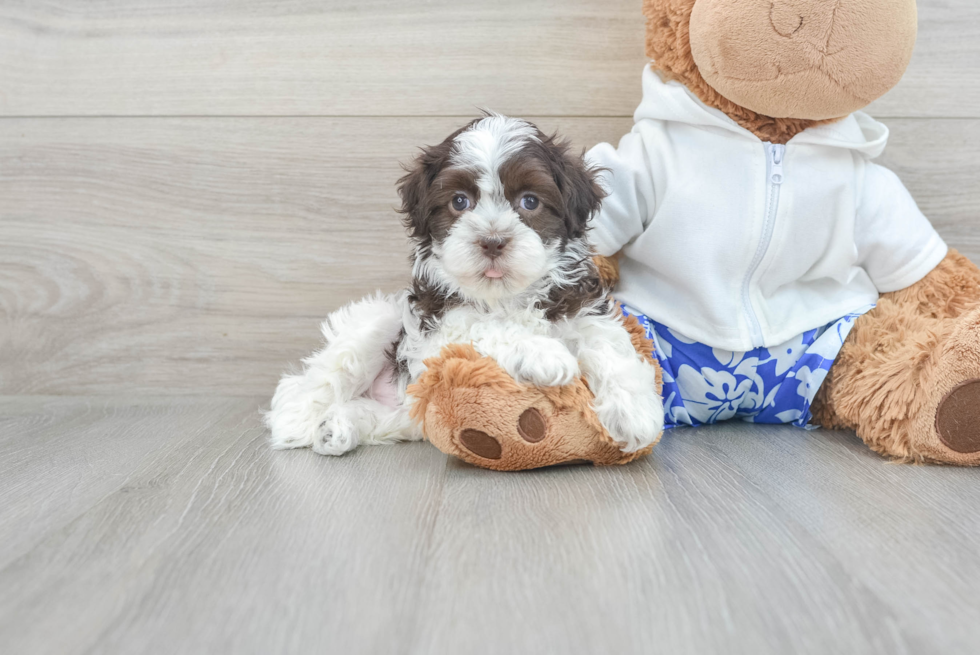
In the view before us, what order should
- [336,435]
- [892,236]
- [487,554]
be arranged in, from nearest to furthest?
[487,554] → [336,435] → [892,236]

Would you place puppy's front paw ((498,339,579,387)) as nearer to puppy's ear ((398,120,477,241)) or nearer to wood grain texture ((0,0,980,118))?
puppy's ear ((398,120,477,241))

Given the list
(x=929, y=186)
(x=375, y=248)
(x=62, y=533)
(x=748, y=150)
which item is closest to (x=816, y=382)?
(x=748, y=150)

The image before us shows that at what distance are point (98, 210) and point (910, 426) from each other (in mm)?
1904

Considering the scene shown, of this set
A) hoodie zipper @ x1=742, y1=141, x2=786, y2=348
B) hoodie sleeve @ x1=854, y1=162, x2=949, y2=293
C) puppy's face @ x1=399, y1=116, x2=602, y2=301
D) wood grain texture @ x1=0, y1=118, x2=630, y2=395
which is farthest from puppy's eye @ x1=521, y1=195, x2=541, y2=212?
hoodie sleeve @ x1=854, y1=162, x2=949, y2=293

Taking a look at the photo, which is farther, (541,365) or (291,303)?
(291,303)

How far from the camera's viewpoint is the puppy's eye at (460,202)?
4.20 ft

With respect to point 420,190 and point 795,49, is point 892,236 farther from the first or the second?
point 420,190

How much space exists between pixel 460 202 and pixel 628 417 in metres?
0.46

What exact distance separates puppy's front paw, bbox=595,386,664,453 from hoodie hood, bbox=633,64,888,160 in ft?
1.89

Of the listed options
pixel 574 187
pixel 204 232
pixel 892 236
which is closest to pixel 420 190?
pixel 574 187

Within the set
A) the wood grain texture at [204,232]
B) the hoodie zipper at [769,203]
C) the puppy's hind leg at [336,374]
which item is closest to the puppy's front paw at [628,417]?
the hoodie zipper at [769,203]

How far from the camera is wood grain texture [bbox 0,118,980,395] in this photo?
1.85 m

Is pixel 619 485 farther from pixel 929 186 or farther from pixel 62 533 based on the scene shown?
pixel 929 186

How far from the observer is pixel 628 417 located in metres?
1.25
